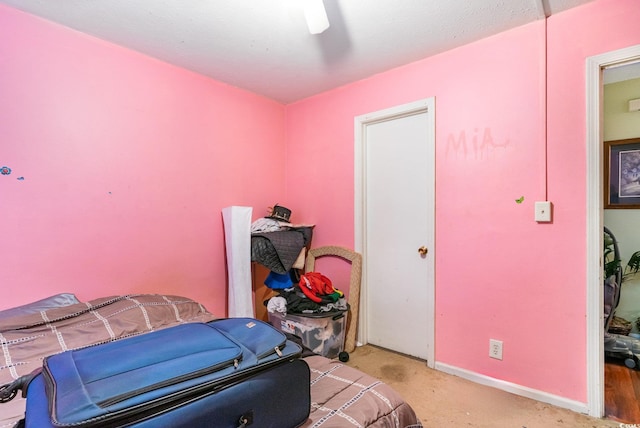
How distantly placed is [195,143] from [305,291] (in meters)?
1.43

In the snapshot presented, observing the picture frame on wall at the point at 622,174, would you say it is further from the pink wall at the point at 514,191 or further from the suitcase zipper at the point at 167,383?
the suitcase zipper at the point at 167,383

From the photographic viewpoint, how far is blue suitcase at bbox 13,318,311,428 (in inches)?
27.0

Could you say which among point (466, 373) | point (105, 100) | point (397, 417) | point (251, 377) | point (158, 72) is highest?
point (158, 72)

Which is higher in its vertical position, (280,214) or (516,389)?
(280,214)

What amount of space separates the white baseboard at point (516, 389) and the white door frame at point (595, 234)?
0.24ft

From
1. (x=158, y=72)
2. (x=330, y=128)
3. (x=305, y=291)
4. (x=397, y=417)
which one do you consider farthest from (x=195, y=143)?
(x=397, y=417)

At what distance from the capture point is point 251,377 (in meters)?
0.85

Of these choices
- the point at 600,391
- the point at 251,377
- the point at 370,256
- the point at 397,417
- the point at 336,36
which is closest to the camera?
the point at 251,377

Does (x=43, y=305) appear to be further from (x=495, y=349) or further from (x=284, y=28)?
(x=495, y=349)

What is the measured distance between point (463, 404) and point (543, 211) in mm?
1235

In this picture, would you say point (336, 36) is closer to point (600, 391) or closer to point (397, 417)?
point (397, 417)

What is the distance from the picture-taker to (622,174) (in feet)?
9.05

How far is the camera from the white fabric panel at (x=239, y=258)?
2.46 meters

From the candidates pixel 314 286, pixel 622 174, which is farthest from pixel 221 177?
pixel 622 174
